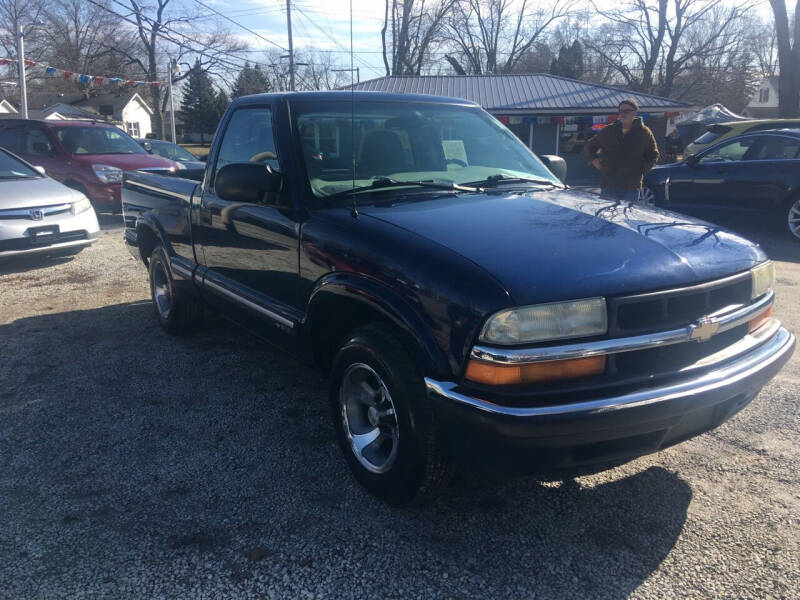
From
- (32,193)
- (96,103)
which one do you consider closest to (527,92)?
(32,193)

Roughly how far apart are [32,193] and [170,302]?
3.95m

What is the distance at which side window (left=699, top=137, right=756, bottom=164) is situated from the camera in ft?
32.9

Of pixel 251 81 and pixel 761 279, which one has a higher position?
pixel 251 81

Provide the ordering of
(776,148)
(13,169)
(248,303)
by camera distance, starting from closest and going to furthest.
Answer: (248,303)
(13,169)
(776,148)

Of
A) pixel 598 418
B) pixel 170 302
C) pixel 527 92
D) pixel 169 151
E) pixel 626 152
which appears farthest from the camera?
pixel 527 92

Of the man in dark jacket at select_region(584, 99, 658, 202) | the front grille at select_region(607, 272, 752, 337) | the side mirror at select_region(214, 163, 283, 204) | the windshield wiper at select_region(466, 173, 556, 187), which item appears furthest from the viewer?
the man in dark jacket at select_region(584, 99, 658, 202)

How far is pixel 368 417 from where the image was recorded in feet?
10.1

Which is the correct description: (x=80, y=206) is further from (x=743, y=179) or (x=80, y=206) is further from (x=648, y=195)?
(x=743, y=179)

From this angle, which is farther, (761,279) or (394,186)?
(394,186)

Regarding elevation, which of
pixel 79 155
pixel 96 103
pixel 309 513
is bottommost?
pixel 309 513

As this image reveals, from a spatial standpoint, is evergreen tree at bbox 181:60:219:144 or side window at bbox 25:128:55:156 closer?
side window at bbox 25:128:55:156

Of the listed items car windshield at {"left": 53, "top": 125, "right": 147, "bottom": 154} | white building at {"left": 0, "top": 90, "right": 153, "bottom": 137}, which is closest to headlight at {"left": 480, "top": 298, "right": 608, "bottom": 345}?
car windshield at {"left": 53, "top": 125, "right": 147, "bottom": 154}

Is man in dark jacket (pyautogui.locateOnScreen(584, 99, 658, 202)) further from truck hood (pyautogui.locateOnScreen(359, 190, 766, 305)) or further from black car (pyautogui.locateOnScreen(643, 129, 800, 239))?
truck hood (pyautogui.locateOnScreen(359, 190, 766, 305))

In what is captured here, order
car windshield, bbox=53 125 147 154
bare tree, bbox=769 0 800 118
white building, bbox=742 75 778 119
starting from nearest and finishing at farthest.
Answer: car windshield, bbox=53 125 147 154 < bare tree, bbox=769 0 800 118 < white building, bbox=742 75 778 119
